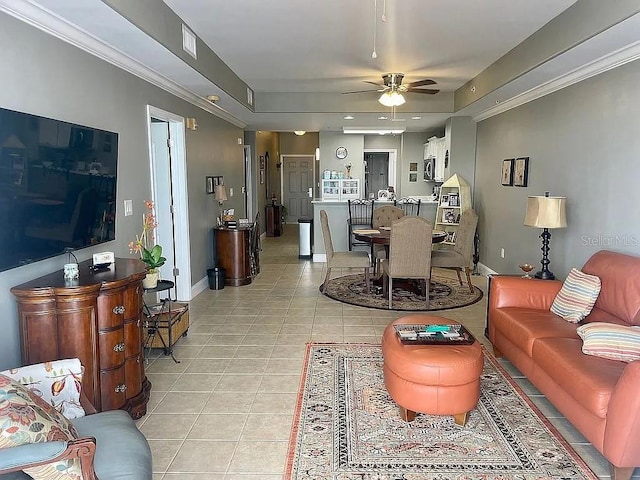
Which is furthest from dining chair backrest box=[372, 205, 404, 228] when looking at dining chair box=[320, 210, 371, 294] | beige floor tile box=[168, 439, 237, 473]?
beige floor tile box=[168, 439, 237, 473]

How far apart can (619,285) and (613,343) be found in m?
0.72

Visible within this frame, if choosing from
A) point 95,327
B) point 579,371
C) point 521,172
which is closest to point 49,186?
point 95,327

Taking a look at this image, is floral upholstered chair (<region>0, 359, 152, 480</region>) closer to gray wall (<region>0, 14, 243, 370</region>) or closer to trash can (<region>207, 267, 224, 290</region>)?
gray wall (<region>0, 14, 243, 370</region>)

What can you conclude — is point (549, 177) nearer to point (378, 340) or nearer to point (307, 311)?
point (378, 340)

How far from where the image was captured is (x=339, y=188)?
31.3ft

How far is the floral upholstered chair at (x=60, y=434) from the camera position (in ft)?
4.83

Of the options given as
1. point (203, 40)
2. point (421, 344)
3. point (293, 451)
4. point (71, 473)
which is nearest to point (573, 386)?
point (421, 344)

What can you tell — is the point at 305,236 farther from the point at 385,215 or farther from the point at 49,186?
the point at 49,186

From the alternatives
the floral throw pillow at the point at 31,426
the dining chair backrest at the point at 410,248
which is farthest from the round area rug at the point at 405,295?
the floral throw pillow at the point at 31,426

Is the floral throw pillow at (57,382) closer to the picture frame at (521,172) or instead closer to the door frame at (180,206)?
the door frame at (180,206)

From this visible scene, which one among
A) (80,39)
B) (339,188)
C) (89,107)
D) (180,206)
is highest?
(80,39)

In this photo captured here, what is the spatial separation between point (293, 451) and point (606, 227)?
306 centimetres

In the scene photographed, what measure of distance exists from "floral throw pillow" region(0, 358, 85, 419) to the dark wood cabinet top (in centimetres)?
41

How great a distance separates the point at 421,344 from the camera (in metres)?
2.83
